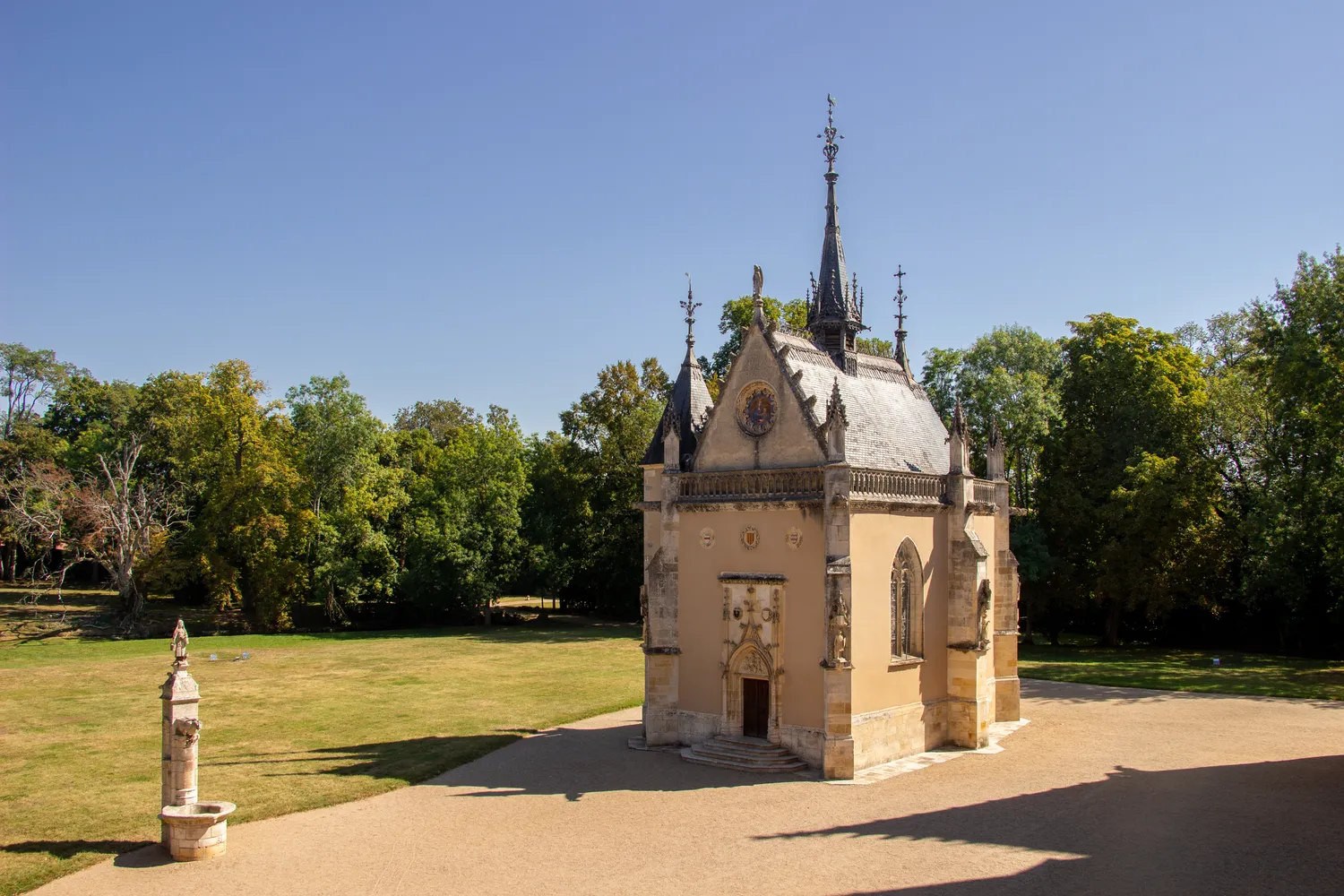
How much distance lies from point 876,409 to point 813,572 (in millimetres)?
6010

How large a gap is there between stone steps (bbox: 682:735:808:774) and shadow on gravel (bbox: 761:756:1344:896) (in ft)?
14.1

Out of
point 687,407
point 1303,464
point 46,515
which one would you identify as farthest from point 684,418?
point 46,515

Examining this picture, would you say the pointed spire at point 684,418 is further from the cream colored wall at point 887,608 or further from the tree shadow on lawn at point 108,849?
the tree shadow on lawn at point 108,849

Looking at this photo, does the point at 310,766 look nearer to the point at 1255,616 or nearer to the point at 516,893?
the point at 516,893

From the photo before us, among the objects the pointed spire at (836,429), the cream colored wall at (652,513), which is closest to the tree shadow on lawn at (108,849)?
the cream colored wall at (652,513)

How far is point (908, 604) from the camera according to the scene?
24844 mm

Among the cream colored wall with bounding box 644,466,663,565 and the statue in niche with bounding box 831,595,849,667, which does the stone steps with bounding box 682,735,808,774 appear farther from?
the cream colored wall with bounding box 644,466,663,565

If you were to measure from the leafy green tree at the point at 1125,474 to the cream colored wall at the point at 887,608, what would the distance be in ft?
A: 75.0

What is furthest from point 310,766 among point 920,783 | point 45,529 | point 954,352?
point 954,352

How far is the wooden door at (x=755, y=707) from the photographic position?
2383cm

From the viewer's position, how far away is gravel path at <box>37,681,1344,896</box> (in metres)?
15.5

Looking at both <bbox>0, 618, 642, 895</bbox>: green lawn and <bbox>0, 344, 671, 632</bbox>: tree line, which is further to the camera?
<bbox>0, 344, 671, 632</bbox>: tree line

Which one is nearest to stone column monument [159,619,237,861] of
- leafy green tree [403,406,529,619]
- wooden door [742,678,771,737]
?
wooden door [742,678,771,737]

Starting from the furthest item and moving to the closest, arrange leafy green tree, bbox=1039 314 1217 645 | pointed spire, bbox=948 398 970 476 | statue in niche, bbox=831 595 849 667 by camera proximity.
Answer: leafy green tree, bbox=1039 314 1217 645 < pointed spire, bbox=948 398 970 476 < statue in niche, bbox=831 595 849 667
